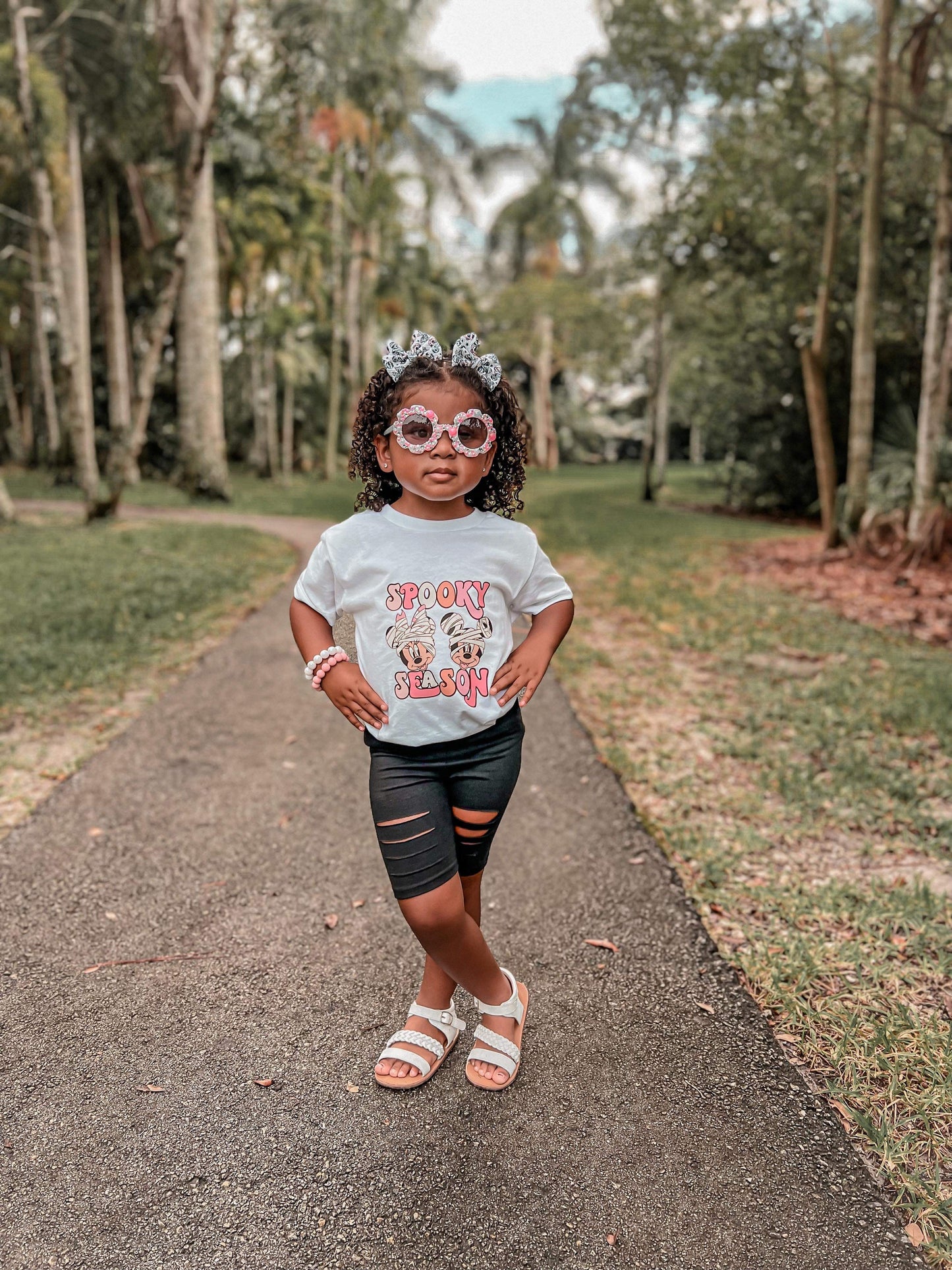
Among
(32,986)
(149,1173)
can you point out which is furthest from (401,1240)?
(32,986)

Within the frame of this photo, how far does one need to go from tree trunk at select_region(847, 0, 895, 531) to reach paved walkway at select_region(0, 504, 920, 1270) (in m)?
8.31

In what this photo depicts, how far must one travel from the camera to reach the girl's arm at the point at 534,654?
2152 millimetres

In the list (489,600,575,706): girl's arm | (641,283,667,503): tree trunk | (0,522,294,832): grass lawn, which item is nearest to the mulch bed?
(0,522,294,832): grass lawn

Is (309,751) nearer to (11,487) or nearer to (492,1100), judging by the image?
(492,1100)

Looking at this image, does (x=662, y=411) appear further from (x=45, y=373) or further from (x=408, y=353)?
(x=408, y=353)

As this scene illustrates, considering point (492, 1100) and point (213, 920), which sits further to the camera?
point (213, 920)

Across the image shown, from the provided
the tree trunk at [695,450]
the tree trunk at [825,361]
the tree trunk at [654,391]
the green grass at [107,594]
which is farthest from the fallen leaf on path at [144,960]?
the tree trunk at [695,450]

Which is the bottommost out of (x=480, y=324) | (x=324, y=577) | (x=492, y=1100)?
(x=492, y=1100)

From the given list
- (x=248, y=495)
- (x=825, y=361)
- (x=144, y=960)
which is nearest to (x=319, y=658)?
(x=144, y=960)

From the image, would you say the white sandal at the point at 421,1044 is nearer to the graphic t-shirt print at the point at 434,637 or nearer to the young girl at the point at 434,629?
the young girl at the point at 434,629

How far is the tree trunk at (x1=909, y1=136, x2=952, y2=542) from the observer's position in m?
9.28

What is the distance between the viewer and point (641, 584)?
954 centimetres

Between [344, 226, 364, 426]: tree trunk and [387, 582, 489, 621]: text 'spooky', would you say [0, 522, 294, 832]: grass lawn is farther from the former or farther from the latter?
[344, 226, 364, 426]: tree trunk

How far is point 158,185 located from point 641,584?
16658 millimetres
